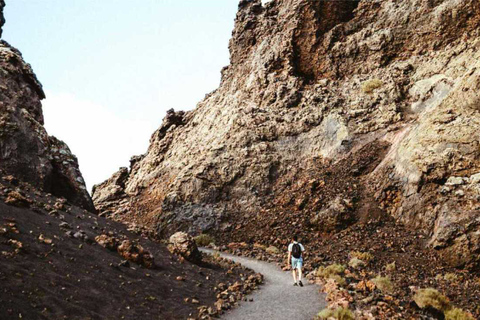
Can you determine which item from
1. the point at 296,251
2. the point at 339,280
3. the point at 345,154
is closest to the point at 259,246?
the point at 296,251

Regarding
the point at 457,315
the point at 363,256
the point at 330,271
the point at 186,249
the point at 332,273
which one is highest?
the point at 186,249

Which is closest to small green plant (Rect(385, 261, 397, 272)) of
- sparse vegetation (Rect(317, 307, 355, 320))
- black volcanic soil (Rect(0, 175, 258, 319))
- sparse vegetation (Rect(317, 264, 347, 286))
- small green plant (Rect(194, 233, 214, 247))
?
sparse vegetation (Rect(317, 264, 347, 286))

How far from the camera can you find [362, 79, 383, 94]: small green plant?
33250mm

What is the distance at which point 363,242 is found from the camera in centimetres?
2286

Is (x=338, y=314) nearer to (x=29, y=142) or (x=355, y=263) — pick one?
(x=355, y=263)

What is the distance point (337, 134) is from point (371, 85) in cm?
631

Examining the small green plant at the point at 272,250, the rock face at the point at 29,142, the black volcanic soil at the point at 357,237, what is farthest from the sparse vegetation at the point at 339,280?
the rock face at the point at 29,142

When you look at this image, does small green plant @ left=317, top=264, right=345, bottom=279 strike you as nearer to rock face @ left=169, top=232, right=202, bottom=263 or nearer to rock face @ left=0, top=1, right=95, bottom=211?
rock face @ left=169, top=232, right=202, bottom=263

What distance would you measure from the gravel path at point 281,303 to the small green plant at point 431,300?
3607 millimetres

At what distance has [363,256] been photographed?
68.2 feet

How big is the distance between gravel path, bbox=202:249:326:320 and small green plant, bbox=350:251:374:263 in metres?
5.39

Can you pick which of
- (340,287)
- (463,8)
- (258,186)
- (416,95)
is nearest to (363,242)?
(340,287)

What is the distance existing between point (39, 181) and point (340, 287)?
19747 millimetres

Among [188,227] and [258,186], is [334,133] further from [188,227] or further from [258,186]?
[188,227]
